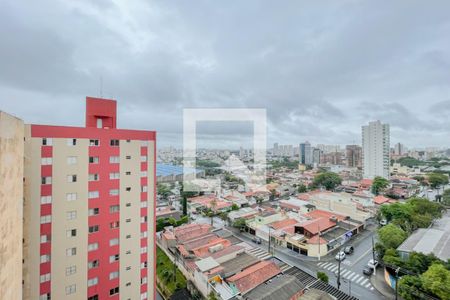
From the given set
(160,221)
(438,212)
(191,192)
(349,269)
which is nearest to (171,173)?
(191,192)

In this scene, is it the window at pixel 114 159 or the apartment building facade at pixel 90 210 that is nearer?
the apartment building facade at pixel 90 210

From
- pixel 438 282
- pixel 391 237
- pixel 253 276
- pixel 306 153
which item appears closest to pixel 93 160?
pixel 253 276

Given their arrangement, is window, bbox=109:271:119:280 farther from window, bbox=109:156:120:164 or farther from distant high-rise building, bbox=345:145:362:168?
distant high-rise building, bbox=345:145:362:168

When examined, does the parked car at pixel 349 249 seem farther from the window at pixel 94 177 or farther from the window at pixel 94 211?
the window at pixel 94 177

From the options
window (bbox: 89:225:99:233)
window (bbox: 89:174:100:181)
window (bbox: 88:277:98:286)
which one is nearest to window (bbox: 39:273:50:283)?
window (bbox: 88:277:98:286)

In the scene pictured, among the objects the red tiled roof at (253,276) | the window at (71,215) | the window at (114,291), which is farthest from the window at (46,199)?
the red tiled roof at (253,276)

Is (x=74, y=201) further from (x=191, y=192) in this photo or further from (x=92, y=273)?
(x=191, y=192)

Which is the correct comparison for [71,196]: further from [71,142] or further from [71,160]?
[71,142]
